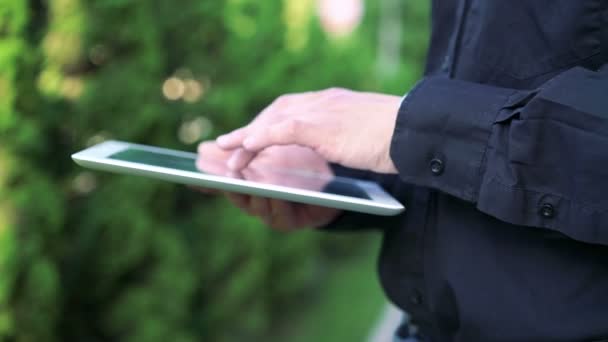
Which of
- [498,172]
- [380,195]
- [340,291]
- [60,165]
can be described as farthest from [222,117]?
[498,172]

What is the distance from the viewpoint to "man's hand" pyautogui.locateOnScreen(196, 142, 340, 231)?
1.19 m

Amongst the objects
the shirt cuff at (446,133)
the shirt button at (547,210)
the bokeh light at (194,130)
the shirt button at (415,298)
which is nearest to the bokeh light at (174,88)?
the bokeh light at (194,130)

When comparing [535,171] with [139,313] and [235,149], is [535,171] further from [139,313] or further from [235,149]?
[139,313]

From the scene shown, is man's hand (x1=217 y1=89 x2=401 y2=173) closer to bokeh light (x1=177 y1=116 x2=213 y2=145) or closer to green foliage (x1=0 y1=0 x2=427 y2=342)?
green foliage (x1=0 y1=0 x2=427 y2=342)

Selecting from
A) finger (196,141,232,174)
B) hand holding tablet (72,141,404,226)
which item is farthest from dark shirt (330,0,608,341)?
finger (196,141,232,174)

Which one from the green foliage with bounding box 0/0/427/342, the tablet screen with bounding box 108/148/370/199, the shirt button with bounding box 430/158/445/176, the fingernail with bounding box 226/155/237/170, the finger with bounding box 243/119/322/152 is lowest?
the green foliage with bounding box 0/0/427/342

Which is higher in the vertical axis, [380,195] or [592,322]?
[380,195]

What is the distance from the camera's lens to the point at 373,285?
510cm

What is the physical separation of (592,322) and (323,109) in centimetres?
52

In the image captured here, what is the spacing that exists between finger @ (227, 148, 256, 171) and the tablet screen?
0.01 metres

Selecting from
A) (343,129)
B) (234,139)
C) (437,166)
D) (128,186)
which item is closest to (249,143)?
(234,139)

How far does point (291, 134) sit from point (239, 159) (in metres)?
0.17

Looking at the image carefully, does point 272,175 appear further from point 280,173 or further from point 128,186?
point 128,186

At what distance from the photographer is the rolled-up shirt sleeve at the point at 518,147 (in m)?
0.82
